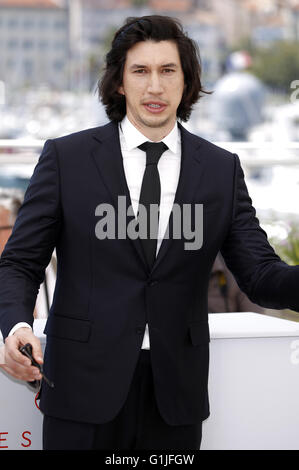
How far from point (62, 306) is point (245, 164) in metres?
2.36

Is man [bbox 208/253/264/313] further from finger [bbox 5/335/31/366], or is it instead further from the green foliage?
finger [bbox 5/335/31/366]

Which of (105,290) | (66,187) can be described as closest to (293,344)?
(105,290)

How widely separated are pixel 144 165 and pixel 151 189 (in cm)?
9

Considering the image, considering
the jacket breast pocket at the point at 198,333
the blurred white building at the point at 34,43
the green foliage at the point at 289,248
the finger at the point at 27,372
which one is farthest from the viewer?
the blurred white building at the point at 34,43

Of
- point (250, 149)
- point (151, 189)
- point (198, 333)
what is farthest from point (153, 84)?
point (250, 149)

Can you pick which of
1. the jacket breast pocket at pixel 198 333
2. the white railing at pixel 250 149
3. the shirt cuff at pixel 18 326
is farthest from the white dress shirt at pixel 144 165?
the white railing at pixel 250 149

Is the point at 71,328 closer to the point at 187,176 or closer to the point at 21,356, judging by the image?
the point at 21,356

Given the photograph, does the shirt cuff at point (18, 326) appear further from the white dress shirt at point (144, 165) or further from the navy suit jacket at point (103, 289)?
the white dress shirt at point (144, 165)

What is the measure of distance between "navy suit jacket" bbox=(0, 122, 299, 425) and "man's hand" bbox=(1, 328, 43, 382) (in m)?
0.09

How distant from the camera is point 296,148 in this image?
344 centimetres

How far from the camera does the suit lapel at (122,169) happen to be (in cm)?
168

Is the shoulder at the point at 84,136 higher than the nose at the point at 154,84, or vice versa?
the nose at the point at 154,84

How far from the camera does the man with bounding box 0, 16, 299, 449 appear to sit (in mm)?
1637

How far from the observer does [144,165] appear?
1759 mm
